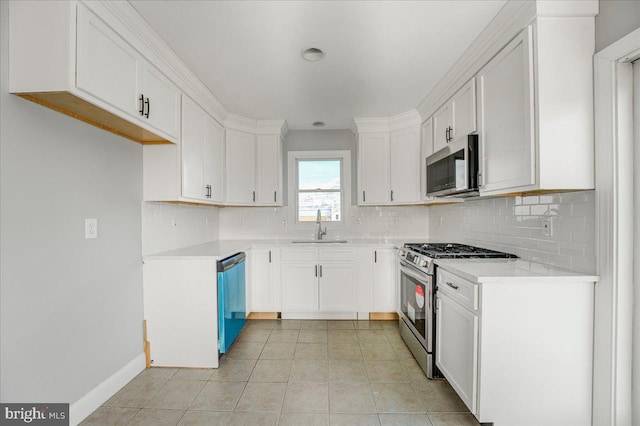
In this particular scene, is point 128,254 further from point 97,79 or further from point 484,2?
point 484,2

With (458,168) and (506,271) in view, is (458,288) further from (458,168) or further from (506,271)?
(458,168)

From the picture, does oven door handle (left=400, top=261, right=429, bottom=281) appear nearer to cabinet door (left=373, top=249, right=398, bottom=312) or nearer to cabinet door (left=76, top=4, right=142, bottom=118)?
cabinet door (left=373, top=249, right=398, bottom=312)

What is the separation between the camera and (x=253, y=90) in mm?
2906

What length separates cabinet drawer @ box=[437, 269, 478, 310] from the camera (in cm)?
171

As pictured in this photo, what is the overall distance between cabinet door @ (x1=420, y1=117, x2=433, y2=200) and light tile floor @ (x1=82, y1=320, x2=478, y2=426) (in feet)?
5.61

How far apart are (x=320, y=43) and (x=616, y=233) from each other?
2028 millimetres

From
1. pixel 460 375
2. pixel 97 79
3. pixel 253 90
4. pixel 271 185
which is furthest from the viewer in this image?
pixel 271 185

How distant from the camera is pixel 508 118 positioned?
184cm

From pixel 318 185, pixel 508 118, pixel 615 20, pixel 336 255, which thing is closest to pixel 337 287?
pixel 336 255

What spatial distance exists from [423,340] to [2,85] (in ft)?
9.69

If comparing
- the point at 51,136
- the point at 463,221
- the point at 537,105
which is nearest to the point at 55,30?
the point at 51,136

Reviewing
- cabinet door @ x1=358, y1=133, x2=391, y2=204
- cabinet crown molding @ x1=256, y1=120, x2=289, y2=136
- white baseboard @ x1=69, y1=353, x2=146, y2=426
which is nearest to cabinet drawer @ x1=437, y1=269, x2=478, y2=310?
cabinet door @ x1=358, y1=133, x2=391, y2=204

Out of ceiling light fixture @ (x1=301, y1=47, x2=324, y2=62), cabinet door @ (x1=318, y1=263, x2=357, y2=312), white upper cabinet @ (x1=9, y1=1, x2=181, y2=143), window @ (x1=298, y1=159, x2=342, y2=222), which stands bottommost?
cabinet door @ (x1=318, y1=263, x2=357, y2=312)

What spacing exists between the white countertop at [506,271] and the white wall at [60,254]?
2302 mm
